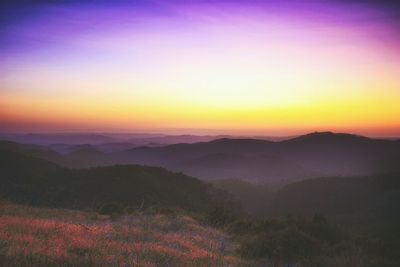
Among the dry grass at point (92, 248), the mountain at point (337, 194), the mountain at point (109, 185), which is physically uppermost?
the dry grass at point (92, 248)

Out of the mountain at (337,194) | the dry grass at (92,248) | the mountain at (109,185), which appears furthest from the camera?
the mountain at (337,194)

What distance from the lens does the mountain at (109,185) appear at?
62375 millimetres

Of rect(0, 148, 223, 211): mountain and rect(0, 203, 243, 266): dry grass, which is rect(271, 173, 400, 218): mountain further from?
rect(0, 203, 243, 266): dry grass

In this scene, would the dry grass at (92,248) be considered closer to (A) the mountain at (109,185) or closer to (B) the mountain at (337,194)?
(A) the mountain at (109,185)

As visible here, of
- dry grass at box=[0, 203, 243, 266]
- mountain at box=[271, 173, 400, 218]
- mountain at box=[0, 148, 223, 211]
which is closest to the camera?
dry grass at box=[0, 203, 243, 266]

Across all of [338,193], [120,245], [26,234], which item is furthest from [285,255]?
[338,193]

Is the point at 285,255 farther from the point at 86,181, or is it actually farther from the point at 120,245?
the point at 86,181

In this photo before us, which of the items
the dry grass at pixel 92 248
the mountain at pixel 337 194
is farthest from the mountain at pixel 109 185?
the dry grass at pixel 92 248

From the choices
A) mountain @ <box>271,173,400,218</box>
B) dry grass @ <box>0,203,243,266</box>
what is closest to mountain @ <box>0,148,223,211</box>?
mountain @ <box>271,173,400,218</box>

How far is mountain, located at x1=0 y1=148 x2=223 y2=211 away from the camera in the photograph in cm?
6238

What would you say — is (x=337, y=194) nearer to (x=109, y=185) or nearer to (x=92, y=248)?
(x=109, y=185)

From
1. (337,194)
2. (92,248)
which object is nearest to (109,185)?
(92,248)

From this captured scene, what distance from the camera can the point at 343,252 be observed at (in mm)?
12008

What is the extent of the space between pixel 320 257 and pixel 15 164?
289 ft
